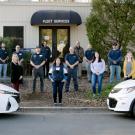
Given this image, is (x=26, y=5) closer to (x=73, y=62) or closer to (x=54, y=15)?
(x=54, y=15)

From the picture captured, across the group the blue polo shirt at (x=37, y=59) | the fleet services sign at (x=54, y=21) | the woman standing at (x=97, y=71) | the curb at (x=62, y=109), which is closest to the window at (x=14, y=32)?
the fleet services sign at (x=54, y=21)

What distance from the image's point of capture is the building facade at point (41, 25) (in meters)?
28.2

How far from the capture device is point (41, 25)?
2806cm

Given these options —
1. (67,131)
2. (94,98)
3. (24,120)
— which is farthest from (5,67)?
(67,131)

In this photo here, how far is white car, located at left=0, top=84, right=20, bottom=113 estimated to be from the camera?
1442 cm

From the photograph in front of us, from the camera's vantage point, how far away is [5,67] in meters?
22.6

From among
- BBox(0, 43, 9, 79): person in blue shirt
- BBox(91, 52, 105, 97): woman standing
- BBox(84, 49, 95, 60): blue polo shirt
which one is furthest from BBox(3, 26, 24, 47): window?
BBox(91, 52, 105, 97): woman standing

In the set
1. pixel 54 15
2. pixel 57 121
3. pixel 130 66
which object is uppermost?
pixel 54 15

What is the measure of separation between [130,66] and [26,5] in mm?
10543

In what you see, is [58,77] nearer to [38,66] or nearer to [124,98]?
[38,66]

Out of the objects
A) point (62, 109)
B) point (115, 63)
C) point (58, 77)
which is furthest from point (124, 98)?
point (115, 63)

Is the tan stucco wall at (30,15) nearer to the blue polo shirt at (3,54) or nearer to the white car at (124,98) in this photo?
the blue polo shirt at (3,54)

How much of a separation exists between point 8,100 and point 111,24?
12230 millimetres

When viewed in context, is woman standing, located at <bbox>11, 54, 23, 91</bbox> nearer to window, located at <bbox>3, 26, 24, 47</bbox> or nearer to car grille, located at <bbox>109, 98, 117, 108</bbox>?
car grille, located at <bbox>109, 98, 117, 108</bbox>
